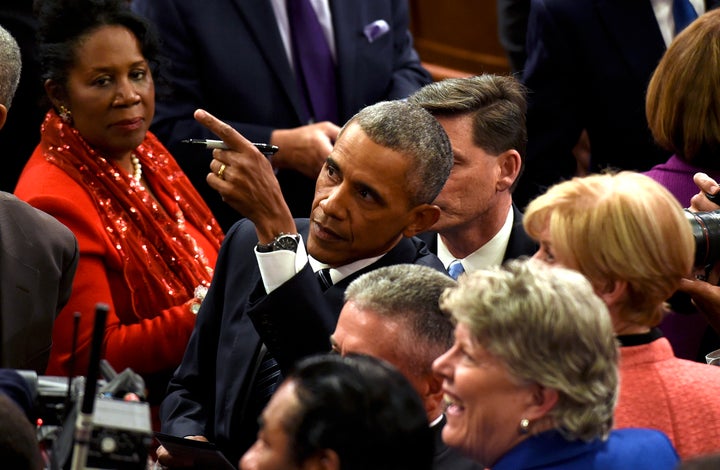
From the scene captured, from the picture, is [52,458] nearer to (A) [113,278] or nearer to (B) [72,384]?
(B) [72,384]

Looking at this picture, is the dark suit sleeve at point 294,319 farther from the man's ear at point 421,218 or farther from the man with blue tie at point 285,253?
the man's ear at point 421,218

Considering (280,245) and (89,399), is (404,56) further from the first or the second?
(89,399)

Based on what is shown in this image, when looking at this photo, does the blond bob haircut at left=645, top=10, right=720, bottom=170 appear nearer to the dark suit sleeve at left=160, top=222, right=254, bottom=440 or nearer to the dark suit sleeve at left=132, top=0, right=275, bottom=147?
the dark suit sleeve at left=160, top=222, right=254, bottom=440

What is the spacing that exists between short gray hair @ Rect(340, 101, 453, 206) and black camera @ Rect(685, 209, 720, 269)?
0.56m

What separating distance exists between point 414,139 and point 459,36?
9.74 ft

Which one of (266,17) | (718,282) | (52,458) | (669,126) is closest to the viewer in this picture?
(52,458)

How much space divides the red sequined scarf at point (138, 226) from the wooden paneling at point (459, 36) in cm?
246

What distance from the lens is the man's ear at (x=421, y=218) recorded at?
290 cm

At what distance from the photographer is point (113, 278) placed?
3244mm

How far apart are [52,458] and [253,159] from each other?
914 millimetres

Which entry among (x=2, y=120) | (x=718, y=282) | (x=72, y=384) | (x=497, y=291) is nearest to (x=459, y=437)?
(x=497, y=291)

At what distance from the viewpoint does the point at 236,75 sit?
12.9 ft

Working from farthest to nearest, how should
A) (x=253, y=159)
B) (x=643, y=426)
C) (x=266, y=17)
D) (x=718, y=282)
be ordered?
(x=266, y=17) < (x=718, y=282) < (x=253, y=159) < (x=643, y=426)

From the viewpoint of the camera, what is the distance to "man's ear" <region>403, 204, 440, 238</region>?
114 inches
